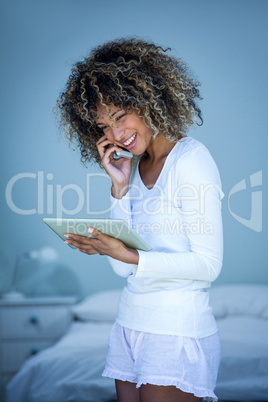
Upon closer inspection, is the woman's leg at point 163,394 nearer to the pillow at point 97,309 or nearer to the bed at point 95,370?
the bed at point 95,370

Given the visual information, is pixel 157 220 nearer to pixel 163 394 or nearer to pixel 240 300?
pixel 163 394

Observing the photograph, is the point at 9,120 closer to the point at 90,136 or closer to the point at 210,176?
the point at 90,136

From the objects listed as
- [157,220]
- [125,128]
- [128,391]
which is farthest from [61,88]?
[128,391]

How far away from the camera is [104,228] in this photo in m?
1.20

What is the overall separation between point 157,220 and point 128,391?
0.48 meters

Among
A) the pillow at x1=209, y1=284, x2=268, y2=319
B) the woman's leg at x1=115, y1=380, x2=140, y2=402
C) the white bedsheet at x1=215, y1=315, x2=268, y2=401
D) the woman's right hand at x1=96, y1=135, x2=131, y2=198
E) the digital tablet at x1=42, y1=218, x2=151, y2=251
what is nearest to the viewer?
the digital tablet at x1=42, y1=218, x2=151, y2=251

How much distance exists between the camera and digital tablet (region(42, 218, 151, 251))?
115 cm

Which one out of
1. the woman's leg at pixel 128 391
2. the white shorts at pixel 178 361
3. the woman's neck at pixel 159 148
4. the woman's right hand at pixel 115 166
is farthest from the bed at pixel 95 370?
the woman's neck at pixel 159 148

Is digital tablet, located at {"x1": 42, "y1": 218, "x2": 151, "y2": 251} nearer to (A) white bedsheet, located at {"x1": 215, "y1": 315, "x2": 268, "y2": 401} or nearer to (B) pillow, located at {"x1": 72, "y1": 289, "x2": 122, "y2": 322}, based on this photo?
(A) white bedsheet, located at {"x1": 215, "y1": 315, "x2": 268, "y2": 401}

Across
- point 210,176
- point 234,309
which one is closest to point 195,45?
point 234,309

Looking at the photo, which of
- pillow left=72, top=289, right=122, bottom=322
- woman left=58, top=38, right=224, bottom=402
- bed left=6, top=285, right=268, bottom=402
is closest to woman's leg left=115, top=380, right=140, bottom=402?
woman left=58, top=38, right=224, bottom=402

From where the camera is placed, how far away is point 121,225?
1134mm

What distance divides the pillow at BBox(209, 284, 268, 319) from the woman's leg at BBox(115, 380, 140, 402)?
1.50m

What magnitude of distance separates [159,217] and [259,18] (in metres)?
2.20
